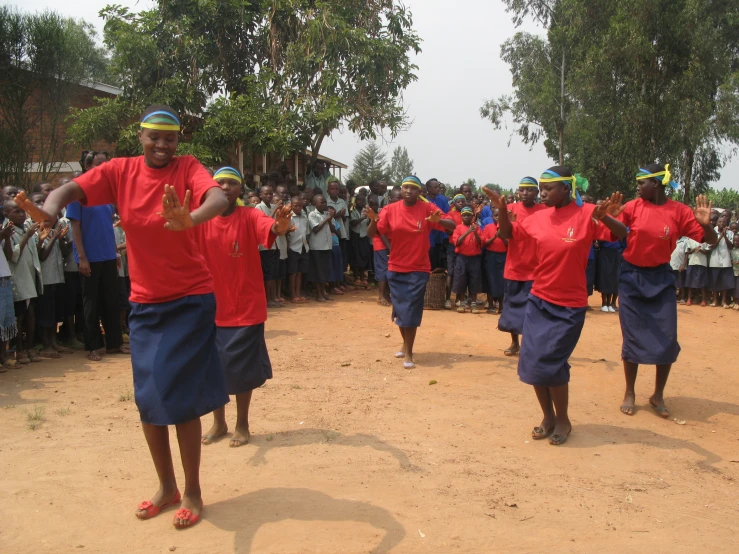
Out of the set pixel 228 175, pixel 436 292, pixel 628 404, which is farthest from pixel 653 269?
pixel 436 292

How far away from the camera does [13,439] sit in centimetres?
536

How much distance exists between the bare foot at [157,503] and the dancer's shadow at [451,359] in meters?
4.33

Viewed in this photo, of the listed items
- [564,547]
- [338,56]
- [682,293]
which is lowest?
[564,547]

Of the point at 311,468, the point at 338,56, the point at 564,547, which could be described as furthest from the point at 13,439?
the point at 338,56

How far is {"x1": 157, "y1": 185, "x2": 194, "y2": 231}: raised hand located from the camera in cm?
327

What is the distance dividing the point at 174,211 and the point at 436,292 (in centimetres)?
922

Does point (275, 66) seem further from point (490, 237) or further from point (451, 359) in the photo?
point (451, 359)

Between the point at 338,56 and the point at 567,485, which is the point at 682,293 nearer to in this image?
the point at 338,56

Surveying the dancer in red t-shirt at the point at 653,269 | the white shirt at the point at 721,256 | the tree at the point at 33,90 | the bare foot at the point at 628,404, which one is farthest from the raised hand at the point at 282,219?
the tree at the point at 33,90

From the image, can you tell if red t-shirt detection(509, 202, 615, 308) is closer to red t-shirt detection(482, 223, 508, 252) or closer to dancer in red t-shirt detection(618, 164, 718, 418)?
dancer in red t-shirt detection(618, 164, 718, 418)

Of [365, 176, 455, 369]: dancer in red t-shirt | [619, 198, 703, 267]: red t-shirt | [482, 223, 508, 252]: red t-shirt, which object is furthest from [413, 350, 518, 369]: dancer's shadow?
[482, 223, 508, 252]: red t-shirt

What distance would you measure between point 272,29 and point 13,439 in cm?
1148

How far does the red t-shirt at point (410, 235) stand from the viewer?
316 inches

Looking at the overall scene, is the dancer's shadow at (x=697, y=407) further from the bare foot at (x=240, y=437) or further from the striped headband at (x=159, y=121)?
the striped headband at (x=159, y=121)
